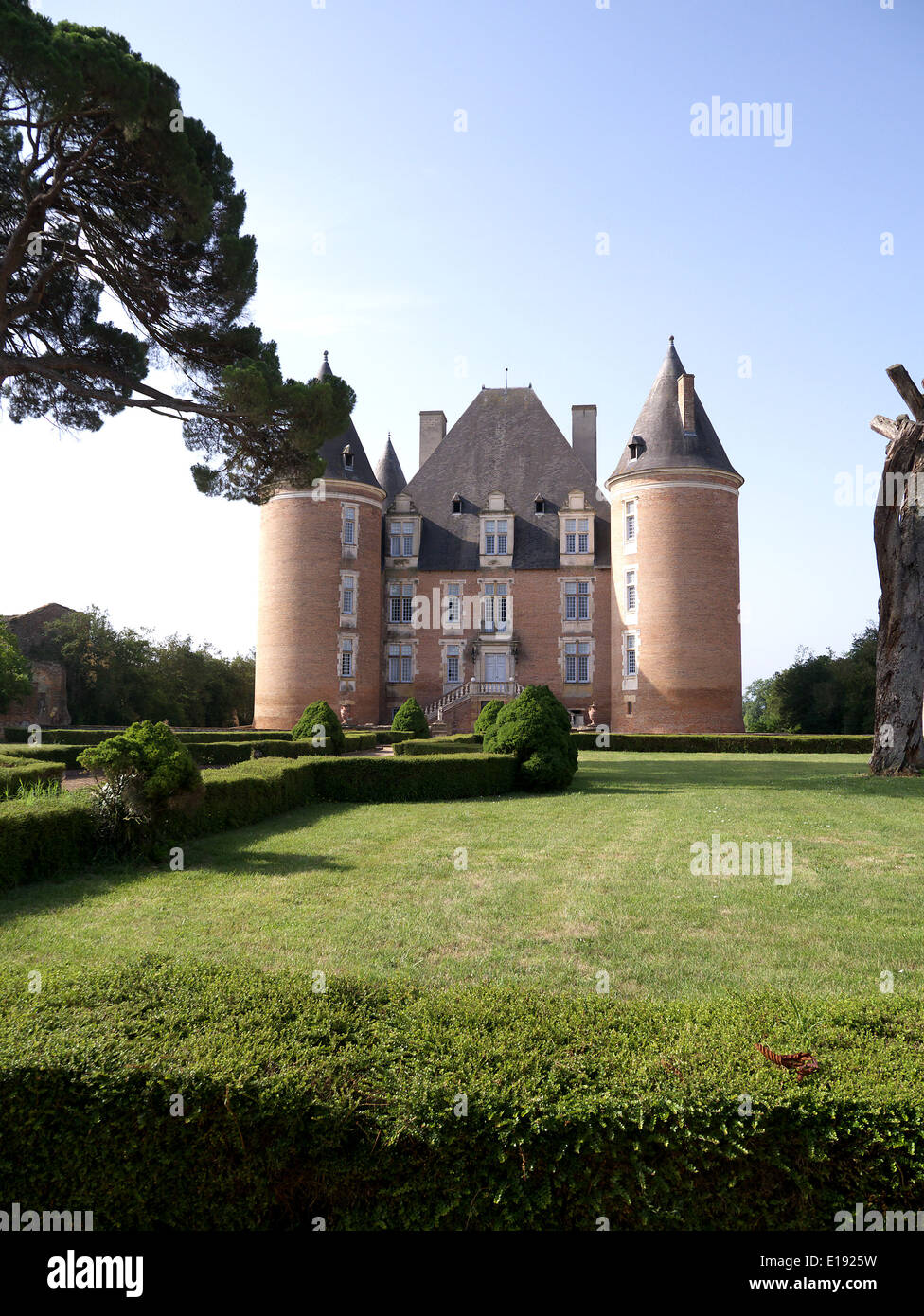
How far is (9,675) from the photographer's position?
110 feet

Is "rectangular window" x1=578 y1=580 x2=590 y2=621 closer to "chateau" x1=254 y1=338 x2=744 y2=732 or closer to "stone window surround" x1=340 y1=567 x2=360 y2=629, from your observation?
"chateau" x1=254 y1=338 x2=744 y2=732

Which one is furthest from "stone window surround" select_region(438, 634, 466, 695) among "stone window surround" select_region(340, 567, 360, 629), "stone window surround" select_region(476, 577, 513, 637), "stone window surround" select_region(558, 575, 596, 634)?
"stone window surround" select_region(558, 575, 596, 634)

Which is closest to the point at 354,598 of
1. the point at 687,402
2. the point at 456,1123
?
the point at 687,402

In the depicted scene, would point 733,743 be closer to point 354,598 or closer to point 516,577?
point 516,577

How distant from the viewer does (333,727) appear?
855 inches

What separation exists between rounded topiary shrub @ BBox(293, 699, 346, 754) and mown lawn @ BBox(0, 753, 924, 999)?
7386mm

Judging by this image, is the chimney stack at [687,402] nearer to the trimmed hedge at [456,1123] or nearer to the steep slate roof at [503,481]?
the steep slate roof at [503,481]

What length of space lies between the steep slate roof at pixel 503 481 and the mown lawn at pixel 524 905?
94.6ft

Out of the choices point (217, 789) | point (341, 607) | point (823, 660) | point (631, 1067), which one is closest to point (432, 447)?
point (341, 607)

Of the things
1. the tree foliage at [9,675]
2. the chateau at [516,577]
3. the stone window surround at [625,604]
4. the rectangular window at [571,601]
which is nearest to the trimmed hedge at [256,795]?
the chateau at [516,577]
